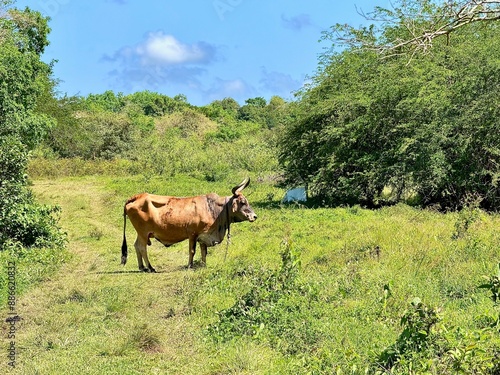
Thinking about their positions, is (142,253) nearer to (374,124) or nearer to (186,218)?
(186,218)

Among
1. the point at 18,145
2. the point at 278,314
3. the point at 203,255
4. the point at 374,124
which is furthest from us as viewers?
the point at 374,124

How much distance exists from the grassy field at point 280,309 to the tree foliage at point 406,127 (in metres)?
4.84

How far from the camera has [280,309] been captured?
5.70 metres

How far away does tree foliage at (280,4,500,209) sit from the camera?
1433cm

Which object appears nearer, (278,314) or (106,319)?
(278,314)

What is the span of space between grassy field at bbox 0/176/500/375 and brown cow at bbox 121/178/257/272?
0.50 m

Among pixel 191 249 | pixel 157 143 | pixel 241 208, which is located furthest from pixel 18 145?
pixel 157 143

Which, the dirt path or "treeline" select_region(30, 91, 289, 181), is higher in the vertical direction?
"treeline" select_region(30, 91, 289, 181)

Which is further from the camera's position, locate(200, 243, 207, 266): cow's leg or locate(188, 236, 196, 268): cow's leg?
locate(200, 243, 207, 266): cow's leg

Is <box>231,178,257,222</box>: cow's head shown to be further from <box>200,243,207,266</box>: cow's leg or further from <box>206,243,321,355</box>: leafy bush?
<box>206,243,321,355</box>: leafy bush

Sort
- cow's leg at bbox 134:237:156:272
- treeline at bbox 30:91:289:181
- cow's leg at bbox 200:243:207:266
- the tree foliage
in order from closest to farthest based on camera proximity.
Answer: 1. cow's leg at bbox 200:243:207:266
2. cow's leg at bbox 134:237:156:272
3. the tree foliage
4. treeline at bbox 30:91:289:181

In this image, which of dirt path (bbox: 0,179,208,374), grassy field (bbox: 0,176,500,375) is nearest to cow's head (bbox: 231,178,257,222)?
grassy field (bbox: 0,176,500,375)

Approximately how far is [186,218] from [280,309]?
12.3 ft

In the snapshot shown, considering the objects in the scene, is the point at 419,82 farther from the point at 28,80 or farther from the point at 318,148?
the point at 28,80
